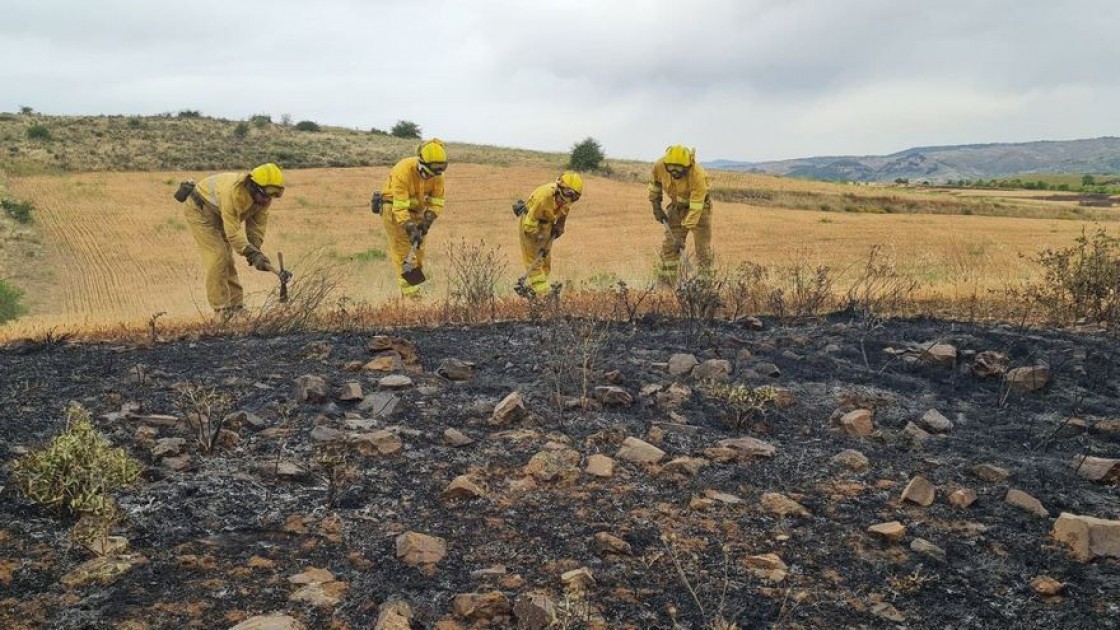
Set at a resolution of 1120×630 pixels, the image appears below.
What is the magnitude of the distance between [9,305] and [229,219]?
641 centimetres

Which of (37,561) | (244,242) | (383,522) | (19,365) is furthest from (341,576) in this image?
(244,242)

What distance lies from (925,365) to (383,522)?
150 inches

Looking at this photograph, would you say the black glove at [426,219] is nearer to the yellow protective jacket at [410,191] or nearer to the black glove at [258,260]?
the yellow protective jacket at [410,191]

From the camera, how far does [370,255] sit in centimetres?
1661

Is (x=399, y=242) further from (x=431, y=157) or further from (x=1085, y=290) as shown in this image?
(x=1085, y=290)

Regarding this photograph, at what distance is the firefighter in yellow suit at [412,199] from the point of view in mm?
8461

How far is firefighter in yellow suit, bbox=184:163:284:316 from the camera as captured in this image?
24.9 ft

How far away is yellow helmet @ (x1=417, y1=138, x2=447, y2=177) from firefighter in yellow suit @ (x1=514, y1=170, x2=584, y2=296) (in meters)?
1.02

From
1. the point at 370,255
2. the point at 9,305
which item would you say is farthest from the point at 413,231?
the point at 370,255

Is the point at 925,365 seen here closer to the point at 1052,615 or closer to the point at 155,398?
the point at 1052,615

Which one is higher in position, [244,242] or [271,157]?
[271,157]

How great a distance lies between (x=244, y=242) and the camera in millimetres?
7547

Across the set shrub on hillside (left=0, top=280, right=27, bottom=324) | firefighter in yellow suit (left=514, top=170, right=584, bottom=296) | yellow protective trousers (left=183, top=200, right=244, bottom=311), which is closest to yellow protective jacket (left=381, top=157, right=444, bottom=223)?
firefighter in yellow suit (left=514, top=170, right=584, bottom=296)

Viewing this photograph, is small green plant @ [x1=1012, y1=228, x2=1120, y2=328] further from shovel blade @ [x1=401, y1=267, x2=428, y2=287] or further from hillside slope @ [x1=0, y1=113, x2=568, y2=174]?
hillside slope @ [x1=0, y1=113, x2=568, y2=174]
